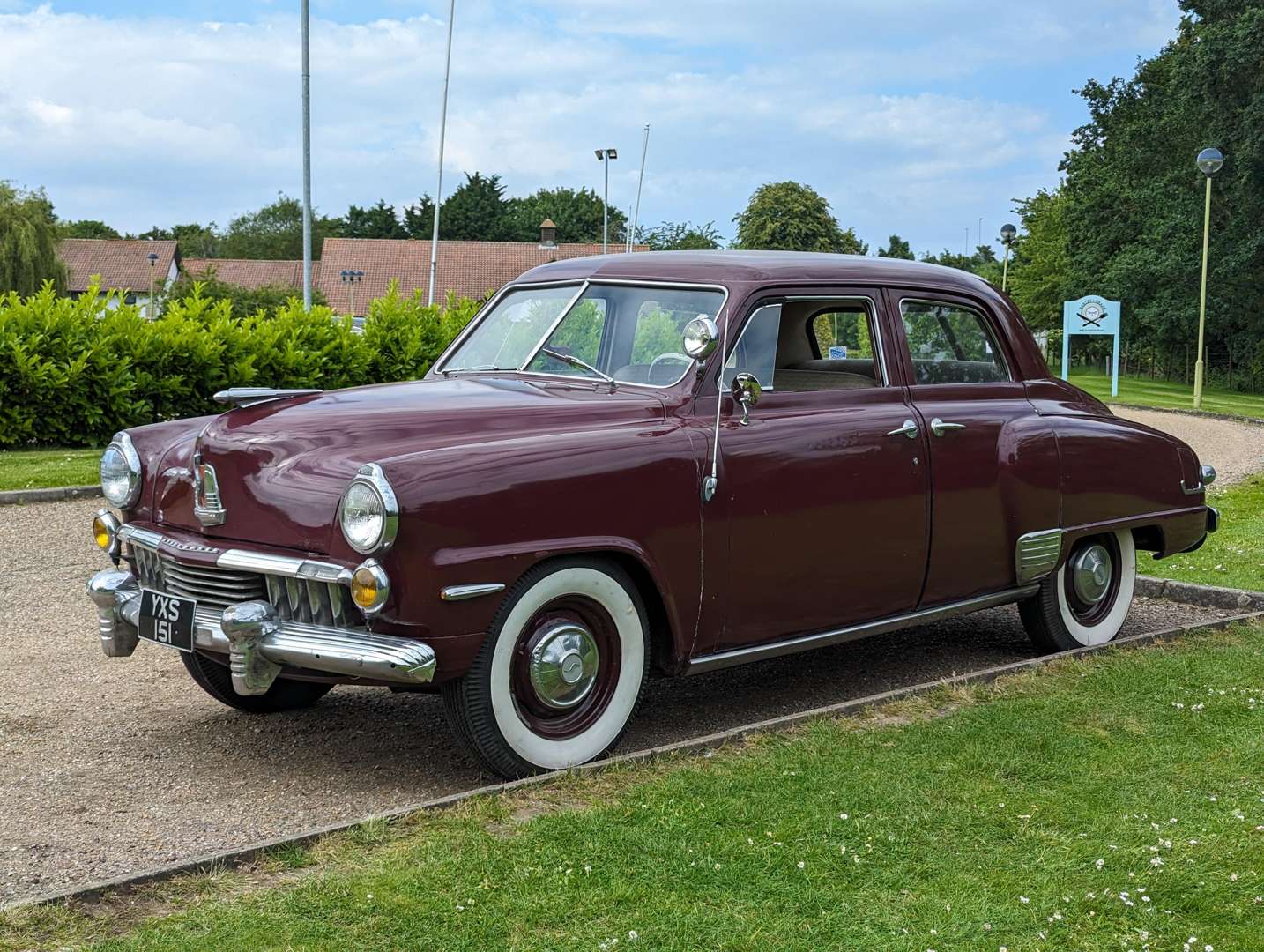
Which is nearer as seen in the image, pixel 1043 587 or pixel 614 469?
pixel 614 469

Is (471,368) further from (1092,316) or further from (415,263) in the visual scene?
Answer: (415,263)

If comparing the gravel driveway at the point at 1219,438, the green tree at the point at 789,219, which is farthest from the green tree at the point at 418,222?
the gravel driveway at the point at 1219,438

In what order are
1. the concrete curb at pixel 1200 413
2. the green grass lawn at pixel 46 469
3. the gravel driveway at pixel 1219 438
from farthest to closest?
the concrete curb at pixel 1200 413 → the gravel driveway at pixel 1219 438 → the green grass lawn at pixel 46 469

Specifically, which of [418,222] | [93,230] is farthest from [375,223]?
[93,230]

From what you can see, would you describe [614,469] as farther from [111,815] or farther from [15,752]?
[15,752]

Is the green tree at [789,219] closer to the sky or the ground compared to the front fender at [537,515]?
closer to the sky

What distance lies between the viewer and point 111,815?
4441 millimetres

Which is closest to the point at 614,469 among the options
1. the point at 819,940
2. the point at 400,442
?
the point at 400,442

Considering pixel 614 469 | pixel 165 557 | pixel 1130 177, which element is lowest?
pixel 165 557

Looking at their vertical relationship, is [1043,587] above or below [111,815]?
above

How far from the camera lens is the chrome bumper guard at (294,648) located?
4.18 meters

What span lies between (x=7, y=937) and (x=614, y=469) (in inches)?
90.4

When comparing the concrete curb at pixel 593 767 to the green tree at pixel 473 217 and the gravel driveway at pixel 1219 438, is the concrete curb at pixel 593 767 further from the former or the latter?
the green tree at pixel 473 217

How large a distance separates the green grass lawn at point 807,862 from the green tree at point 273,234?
10744 centimetres
